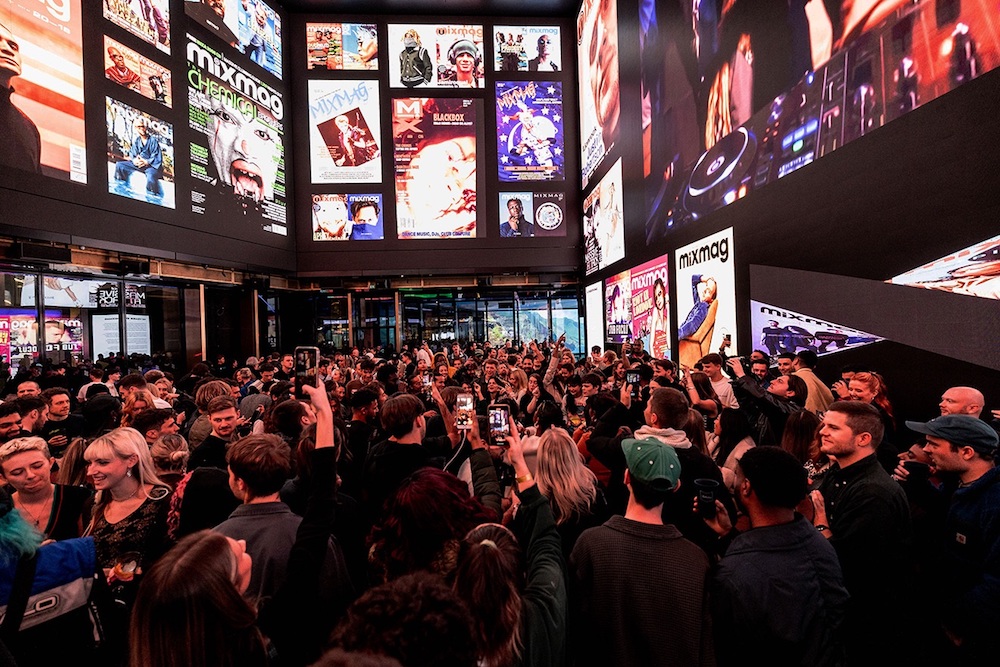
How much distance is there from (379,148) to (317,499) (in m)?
17.1

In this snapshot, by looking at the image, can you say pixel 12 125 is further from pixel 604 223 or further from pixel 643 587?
pixel 604 223

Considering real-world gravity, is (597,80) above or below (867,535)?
above

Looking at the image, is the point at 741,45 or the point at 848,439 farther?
the point at 741,45

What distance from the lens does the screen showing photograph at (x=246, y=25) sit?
1308 cm

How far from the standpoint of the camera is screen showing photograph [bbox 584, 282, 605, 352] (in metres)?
15.2

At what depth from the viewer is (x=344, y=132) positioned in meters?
17.0

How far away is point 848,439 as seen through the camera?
231cm

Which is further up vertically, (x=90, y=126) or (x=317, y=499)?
(x=90, y=126)

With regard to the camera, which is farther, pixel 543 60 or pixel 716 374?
pixel 543 60

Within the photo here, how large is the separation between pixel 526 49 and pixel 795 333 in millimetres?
15422

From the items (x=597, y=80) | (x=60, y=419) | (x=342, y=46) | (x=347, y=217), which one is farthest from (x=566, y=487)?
(x=342, y=46)

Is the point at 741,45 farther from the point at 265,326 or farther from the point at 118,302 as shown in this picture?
the point at 265,326

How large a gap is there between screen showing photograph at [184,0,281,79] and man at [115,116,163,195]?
3.75 meters

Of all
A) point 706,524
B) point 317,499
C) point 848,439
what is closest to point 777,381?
point 848,439
